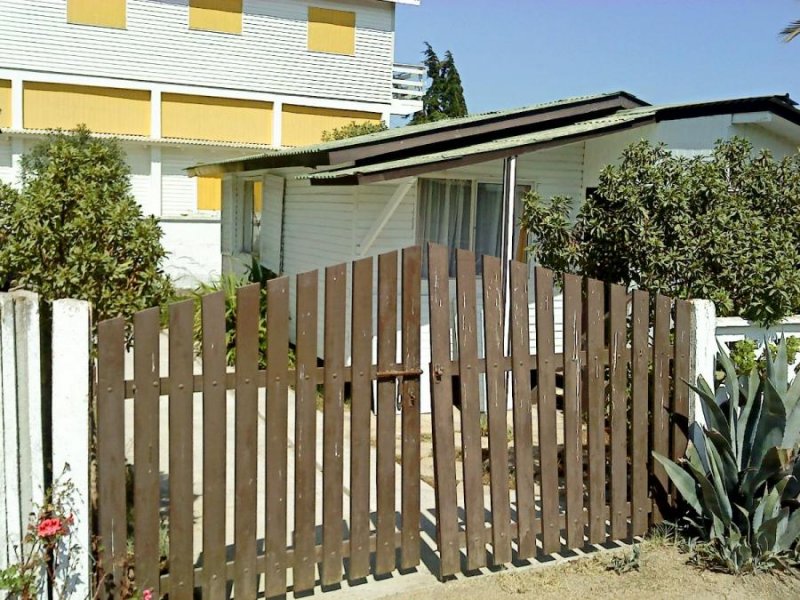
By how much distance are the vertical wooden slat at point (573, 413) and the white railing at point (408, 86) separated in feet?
68.9

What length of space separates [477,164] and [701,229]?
3.71 meters

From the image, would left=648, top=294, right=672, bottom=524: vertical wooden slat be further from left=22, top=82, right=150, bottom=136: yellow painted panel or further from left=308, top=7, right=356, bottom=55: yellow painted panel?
left=308, top=7, right=356, bottom=55: yellow painted panel

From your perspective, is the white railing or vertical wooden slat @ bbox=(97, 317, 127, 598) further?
the white railing

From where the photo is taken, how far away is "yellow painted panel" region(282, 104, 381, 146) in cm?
2291

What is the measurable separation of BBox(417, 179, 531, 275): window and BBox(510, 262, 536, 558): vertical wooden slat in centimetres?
492

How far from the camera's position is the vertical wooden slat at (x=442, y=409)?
467 centimetres

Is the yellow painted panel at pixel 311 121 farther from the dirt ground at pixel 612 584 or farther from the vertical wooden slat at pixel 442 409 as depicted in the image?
the dirt ground at pixel 612 584

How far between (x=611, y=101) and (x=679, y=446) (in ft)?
18.1

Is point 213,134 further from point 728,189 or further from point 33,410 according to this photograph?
point 33,410

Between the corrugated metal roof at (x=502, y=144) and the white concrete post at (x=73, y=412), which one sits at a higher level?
the corrugated metal roof at (x=502, y=144)

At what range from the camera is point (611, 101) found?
385 inches

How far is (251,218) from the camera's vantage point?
1509 cm

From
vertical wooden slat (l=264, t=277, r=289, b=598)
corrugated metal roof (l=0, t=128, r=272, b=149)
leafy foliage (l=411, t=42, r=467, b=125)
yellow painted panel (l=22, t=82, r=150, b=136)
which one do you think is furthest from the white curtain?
leafy foliage (l=411, t=42, r=467, b=125)

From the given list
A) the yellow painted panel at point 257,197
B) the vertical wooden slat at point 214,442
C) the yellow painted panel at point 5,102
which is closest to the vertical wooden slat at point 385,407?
the vertical wooden slat at point 214,442
